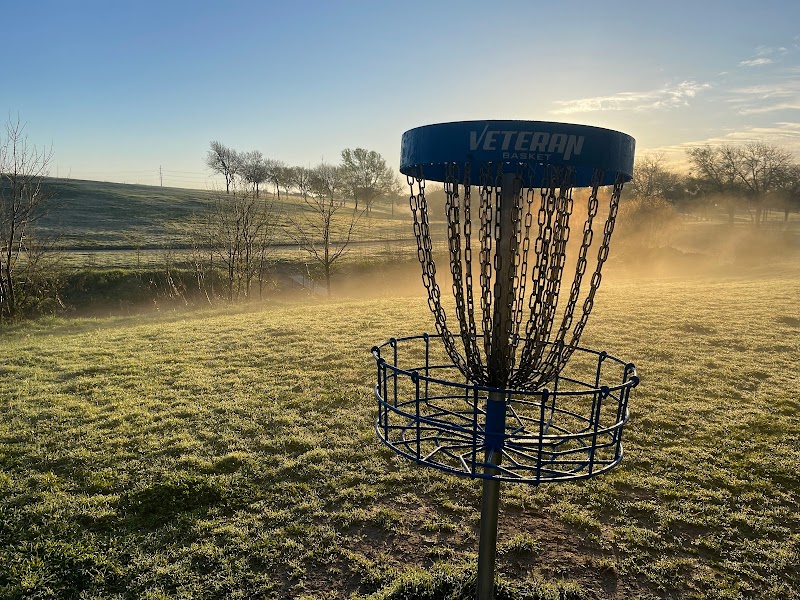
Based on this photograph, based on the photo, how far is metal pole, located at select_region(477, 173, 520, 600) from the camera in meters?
2.68

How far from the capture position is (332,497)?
5395 mm

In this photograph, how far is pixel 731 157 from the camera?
54656 millimetres

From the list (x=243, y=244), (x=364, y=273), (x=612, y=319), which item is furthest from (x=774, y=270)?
(x=243, y=244)

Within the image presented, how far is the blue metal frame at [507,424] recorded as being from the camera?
2594mm

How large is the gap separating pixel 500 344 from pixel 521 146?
1.08m

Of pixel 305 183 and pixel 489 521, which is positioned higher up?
pixel 305 183

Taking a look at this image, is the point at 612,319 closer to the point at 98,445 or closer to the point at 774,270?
the point at 98,445

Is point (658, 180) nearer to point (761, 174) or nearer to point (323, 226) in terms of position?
point (761, 174)

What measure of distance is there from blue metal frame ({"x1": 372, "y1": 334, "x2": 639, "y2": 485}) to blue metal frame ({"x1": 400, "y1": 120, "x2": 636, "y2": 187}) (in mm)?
1031

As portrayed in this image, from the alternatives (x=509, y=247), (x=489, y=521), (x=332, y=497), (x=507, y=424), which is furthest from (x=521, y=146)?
(x=332, y=497)

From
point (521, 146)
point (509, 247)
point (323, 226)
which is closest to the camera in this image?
point (521, 146)

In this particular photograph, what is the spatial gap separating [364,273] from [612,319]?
1966 cm

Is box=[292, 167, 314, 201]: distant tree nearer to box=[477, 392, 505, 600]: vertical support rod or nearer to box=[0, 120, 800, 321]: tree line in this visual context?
box=[0, 120, 800, 321]: tree line

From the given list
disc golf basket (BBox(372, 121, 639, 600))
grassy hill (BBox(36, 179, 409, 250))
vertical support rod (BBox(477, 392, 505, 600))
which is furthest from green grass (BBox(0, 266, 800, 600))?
grassy hill (BBox(36, 179, 409, 250))
